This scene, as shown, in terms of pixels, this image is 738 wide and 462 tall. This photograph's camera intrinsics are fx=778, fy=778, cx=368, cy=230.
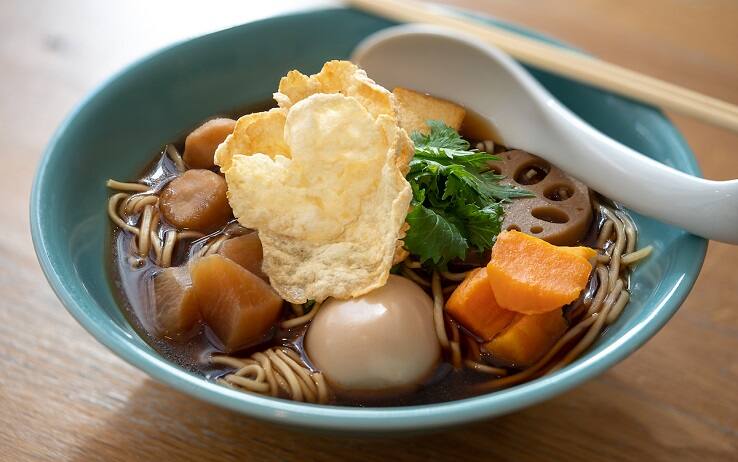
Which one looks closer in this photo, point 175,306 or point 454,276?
point 175,306

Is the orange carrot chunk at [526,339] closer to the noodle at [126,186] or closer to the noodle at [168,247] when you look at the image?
the noodle at [168,247]

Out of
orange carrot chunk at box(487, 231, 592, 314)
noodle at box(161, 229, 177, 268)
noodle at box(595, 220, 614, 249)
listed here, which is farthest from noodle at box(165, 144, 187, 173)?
noodle at box(595, 220, 614, 249)

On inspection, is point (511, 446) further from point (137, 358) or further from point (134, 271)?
point (134, 271)

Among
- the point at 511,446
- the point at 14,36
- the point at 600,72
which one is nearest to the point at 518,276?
the point at 511,446

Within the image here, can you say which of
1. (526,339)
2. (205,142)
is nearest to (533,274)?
(526,339)

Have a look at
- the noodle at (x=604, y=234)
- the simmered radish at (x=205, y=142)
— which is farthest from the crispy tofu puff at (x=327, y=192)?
the noodle at (x=604, y=234)

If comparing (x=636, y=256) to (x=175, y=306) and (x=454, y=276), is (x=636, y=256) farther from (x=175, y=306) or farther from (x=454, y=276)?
(x=175, y=306)

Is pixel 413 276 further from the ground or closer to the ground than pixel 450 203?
closer to the ground
